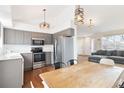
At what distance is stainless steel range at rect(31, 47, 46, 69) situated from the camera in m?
4.84

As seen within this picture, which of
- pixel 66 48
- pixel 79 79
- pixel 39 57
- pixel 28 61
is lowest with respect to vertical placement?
pixel 28 61

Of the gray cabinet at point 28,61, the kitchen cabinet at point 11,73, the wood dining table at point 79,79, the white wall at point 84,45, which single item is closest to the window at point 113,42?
the white wall at point 84,45

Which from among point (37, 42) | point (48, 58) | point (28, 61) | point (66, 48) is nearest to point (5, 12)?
point (66, 48)

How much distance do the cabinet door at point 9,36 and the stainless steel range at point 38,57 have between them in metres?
1.03

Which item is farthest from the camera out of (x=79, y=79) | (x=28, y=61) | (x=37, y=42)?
(x=37, y=42)

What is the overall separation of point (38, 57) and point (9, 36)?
1.64 metres

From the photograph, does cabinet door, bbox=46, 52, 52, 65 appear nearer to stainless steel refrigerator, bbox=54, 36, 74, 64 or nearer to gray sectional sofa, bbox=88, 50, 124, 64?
stainless steel refrigerator, bbox=54, 36, 74, 64

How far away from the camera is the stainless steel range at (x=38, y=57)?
484 centimetres

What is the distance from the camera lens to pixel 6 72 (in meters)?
2.26

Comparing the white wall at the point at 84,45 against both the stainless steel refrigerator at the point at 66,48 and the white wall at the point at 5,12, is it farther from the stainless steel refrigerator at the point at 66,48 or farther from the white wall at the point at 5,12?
the white wall at the point at 5,12

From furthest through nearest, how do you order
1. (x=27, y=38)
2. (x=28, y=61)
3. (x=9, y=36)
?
(x=27, y=38), (x=28, y=61), (x=9, y=36)

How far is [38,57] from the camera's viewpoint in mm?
4984

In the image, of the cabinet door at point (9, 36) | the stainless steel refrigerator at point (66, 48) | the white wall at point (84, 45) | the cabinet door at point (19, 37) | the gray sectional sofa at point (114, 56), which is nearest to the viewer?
the stainless steel refrigerator at point (66, 48)

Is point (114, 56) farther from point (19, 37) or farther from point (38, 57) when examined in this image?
point (19, 37)
